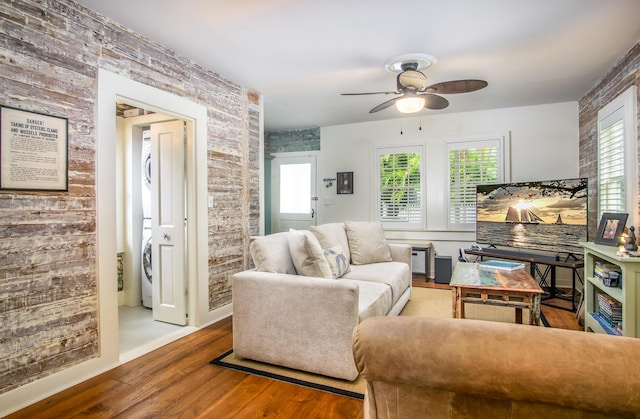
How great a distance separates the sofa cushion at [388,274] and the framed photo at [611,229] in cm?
175

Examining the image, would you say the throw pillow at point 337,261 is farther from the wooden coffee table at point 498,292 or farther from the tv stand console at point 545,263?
the tv stand console at point 545,263

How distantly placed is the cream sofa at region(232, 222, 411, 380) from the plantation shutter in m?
2.41

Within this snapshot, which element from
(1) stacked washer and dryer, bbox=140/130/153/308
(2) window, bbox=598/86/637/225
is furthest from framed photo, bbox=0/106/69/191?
(2) window, bbox=598/86/637/225

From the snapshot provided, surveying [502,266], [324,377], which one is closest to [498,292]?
[502,266]

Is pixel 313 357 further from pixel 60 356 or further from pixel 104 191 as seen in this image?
pixel 104 191

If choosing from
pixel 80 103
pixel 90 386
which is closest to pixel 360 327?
pixel 90 386

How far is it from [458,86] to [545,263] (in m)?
2.31

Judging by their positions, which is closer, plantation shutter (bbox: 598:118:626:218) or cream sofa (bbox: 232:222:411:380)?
cream sofa (bbox: 232:222:411:380)

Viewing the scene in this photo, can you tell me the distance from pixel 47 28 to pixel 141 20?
0.59 metres

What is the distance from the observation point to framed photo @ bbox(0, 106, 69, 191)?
6.62 feet

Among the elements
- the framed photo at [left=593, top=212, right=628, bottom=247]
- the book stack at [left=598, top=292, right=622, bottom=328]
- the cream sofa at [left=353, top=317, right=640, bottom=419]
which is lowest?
the book stack at [left=598, top=292, right=622, bottom=328]

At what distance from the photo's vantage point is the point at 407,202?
222 inches

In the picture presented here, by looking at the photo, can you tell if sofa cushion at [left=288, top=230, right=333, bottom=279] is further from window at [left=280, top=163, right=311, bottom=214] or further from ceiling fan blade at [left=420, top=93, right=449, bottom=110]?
window at [left=280, top=163, right=311, bottom=214]

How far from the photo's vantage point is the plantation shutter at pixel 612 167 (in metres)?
3.38
